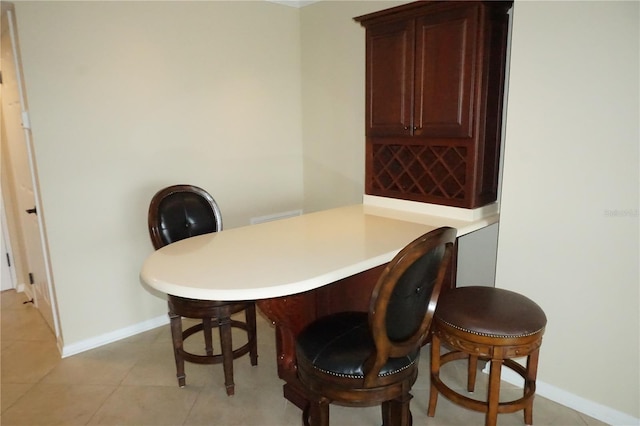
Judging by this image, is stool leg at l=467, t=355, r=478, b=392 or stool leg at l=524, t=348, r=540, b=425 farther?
stool leg at l=467, t=355, r=478, b=392

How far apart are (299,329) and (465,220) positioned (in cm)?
115

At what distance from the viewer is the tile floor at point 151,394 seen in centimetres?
211

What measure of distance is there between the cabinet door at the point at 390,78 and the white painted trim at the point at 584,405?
1.59 m

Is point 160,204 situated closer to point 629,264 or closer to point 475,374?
point 475,374

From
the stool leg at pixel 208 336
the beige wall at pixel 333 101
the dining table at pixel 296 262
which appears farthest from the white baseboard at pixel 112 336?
the beige wall at pixel 333 101

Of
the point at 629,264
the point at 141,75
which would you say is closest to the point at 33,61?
the point at 141,75

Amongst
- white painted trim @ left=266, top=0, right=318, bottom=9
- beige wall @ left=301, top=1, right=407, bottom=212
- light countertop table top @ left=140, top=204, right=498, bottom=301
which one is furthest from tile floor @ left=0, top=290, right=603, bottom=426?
white painted trim @ left=266, top=0, right=318, bottom=9

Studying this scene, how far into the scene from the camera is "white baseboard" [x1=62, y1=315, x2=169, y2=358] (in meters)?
2.76

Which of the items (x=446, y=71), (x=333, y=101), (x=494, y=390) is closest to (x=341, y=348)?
(x=494, y=390)

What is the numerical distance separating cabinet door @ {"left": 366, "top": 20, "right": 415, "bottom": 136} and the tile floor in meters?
1.51

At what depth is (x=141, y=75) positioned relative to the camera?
9.22 ft

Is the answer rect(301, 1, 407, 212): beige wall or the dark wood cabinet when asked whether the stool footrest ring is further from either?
rect(301, 1, 407, 212): beige wall

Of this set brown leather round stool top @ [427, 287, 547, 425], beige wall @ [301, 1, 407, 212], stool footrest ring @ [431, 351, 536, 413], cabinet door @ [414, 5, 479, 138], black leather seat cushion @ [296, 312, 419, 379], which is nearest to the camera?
black leather seat cushion @ [296, 312, 419, 379]

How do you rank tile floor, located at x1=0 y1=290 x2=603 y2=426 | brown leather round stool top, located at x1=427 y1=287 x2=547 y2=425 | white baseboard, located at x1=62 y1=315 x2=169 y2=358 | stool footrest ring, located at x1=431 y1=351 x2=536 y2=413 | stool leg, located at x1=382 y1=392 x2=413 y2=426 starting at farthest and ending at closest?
white baseboard, located at x1=62 y1=315 x2=169 y2=358 < tile floor, located at x1=0 y1=290 x2=603 y2=426 < stool footrest ring, located at x1=431 y1=351 x2=536 y2=413 < brown leather round stool top, located at x1=427 y1=287 x2=547 y2=425 < stool leg, located at x1=382 y1=392 x2=413 y2=426
